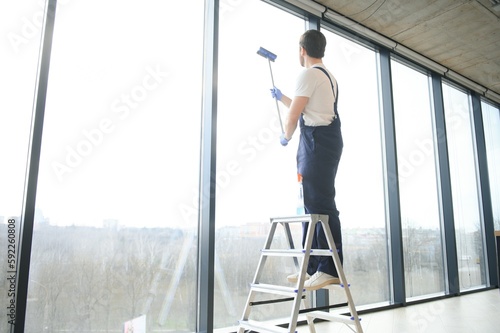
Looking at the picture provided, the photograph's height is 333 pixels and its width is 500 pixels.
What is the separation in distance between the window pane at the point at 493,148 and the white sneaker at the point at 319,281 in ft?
15.7

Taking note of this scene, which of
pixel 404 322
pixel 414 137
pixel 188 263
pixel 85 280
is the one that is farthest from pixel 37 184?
pixel 414 137

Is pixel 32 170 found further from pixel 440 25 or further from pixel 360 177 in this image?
pixel 440 25

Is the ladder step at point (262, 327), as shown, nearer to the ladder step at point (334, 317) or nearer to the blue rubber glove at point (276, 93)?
the ladder step at point (334, 317)

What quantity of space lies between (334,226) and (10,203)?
1545 mm

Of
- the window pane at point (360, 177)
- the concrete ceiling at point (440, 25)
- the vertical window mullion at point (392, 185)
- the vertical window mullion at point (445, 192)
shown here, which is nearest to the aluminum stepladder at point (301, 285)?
the window pane at point (360, 177)

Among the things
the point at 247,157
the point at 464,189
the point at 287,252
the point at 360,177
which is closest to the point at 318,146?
the point at 287,252

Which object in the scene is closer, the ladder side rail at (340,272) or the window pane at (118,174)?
the ladder side rail at (340,272)

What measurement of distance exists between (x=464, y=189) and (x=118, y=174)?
4.38 meters

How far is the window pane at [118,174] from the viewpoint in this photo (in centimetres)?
209

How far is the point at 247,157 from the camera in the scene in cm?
291

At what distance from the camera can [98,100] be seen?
233 centimetres

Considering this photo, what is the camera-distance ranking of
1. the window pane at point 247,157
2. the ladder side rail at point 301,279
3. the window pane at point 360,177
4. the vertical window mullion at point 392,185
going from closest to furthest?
the ladder side rail at point 301,279 < the window pane at point 247,157 < the window pane at point 360,177 < the vertical window mullion at point 392,185

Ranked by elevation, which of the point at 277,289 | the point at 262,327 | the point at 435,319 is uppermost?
the point at 277,289

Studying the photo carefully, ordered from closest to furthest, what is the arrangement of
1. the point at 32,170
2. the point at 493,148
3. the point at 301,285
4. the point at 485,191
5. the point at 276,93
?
the point at 301,285 < the point at 32,170 < the point at 276,93 < the point at 485,191 < the point at 493,148
